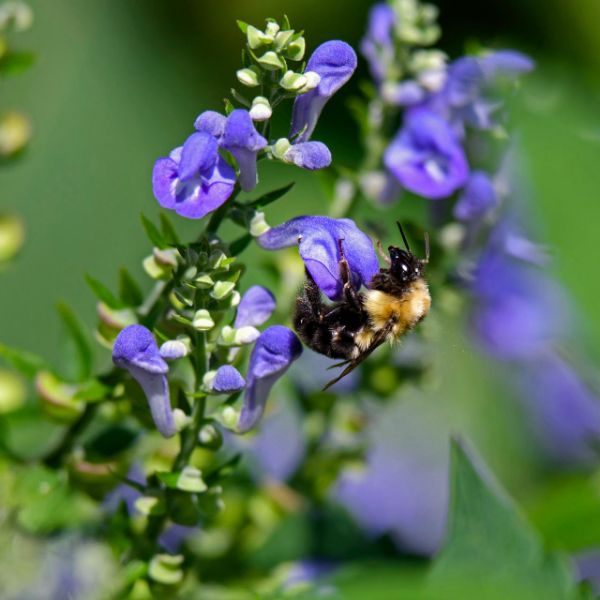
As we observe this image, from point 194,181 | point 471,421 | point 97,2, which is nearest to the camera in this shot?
point 194,181

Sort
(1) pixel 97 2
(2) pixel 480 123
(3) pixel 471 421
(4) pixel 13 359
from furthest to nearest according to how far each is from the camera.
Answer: (1) pixel 97 2, (3) pixel 471 421, (2) pixel 480 123, (4) pixel 13 359

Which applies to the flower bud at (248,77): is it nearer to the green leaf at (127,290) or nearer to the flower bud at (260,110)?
the flower bud at (260,110)

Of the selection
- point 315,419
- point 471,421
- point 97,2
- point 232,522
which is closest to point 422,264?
point 315,419

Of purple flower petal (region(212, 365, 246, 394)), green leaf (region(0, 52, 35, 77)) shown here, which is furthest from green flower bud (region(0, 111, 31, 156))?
purple flower petal (region(212, 365, 246, 394))

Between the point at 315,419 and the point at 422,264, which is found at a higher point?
the point at 422,264

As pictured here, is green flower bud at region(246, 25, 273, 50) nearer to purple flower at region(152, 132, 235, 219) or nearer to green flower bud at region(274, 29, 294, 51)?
green flower bud at region(274, 29, 294, 51)

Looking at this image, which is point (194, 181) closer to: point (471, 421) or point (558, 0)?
point (471, 421)

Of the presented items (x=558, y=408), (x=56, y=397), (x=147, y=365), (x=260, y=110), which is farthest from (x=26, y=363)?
(x=558, y=408)
